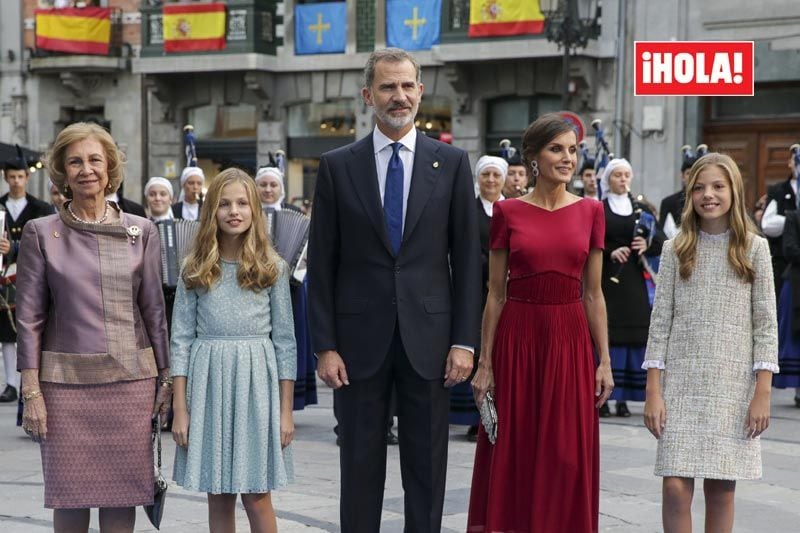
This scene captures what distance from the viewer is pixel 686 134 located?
86.2 ft

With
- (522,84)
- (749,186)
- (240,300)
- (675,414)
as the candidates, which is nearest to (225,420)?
(240,300)

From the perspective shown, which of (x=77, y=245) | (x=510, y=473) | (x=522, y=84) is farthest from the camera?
(x=522, y=84)

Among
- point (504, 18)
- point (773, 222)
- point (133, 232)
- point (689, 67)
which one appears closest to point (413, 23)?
point (504, 18)

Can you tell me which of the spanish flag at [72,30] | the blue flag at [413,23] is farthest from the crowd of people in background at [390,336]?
the spanish flag at [72,30]

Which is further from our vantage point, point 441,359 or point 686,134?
point 686,134

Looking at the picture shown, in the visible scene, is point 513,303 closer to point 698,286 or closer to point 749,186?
point 698,286

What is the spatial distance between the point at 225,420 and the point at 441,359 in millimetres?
925

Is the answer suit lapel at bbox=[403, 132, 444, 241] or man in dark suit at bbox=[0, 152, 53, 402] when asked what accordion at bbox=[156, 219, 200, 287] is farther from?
man in dark suit at bbox=[0, 152, 53, 402]

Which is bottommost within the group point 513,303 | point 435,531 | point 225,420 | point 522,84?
point 435,531

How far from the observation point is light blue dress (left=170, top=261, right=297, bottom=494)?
627 centimetres

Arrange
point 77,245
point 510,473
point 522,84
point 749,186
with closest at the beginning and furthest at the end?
point 77,245 < point 510,473 < point 749,186 < point 522,84

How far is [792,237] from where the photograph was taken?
43.3 feet

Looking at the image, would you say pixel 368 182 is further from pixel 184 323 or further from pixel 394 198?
pixel 184 323

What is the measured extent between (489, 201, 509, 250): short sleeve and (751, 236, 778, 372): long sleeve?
1033 millimetres
